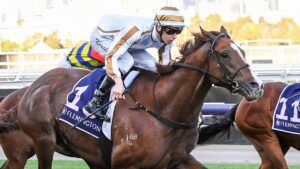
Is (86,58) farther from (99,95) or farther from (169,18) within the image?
(169,18)

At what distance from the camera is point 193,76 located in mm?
7492

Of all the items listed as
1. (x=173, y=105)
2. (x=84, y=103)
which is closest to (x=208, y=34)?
(x=173, y=105)

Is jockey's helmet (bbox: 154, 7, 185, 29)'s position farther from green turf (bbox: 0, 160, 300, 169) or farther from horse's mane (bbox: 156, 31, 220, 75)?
green turf (bbox: 0, 160, 300, 169)

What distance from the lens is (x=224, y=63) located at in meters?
7.22

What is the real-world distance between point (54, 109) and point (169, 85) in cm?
135

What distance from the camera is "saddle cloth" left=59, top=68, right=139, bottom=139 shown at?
312 inches

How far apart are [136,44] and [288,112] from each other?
9.67 feet

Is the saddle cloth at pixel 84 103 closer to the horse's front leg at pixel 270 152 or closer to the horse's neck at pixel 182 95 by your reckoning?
the horse's neck at pixel 182 95

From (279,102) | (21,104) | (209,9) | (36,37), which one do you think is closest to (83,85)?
(21,104)

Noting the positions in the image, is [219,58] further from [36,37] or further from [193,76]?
[36,37]

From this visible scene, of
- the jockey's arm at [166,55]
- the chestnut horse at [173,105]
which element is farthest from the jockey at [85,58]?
the chestnut horse at [173,105]

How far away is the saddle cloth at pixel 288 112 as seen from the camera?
10.1 m

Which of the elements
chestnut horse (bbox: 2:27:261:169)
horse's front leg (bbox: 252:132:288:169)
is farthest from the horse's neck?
horse's front leg (bbox: 252:132:288:169)

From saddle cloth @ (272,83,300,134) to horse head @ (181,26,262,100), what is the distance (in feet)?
9.62
